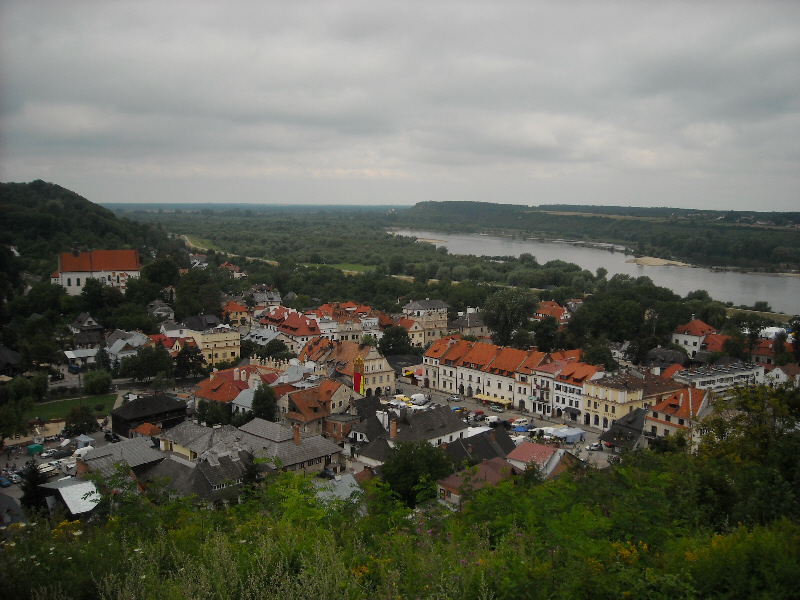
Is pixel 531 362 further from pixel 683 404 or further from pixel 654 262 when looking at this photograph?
pixel 654 262

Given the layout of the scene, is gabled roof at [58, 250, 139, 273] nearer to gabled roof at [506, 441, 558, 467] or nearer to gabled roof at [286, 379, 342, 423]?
gabled roof at [286, 379, 342, 423]

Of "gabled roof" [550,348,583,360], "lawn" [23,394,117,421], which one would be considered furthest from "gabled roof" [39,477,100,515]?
"gabled roof" [550,348,583,360]

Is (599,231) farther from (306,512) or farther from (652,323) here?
(306,512)

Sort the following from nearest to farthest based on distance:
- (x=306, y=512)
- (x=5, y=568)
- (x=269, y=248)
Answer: (x=5, y=568), (x=306, y=512), (x=269, y=248)

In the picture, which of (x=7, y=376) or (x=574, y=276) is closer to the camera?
(x=7, y=376)

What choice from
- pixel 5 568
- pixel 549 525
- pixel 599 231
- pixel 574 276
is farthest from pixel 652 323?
pixel 599 231

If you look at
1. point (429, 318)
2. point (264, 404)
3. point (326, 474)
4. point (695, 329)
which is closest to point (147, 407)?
point (264, 404)
